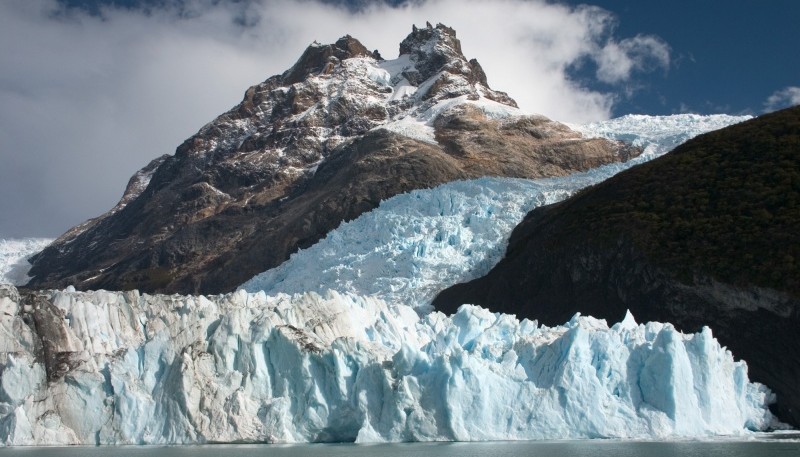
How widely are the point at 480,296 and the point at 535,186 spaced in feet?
64.0

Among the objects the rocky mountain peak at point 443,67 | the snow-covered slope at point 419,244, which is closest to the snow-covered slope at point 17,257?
the rocky mountain peak at point 443,67

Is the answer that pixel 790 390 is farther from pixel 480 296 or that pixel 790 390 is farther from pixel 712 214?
pixel 480 296

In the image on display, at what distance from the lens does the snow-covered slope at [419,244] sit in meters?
61.4

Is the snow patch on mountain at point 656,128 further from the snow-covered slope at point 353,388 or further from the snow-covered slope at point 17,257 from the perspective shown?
the snow-covered slope at point 17,257

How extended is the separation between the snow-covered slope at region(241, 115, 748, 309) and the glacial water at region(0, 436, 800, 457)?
29.5 meters

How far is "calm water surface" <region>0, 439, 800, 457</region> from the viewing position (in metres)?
25.9

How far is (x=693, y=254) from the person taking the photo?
42469mm

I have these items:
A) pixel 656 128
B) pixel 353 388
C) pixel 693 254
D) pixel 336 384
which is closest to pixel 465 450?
pixel 353 388

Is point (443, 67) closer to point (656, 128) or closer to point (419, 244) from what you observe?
point (656, 128)

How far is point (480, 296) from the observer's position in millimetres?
57125

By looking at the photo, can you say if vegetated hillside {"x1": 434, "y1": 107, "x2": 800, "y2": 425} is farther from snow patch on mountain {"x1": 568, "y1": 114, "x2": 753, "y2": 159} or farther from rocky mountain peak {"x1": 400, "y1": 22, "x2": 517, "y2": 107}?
rocky mountain peak {"x1": 400, "y1": 22, "x2": 517, "y2": 107}

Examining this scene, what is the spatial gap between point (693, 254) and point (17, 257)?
12112cm

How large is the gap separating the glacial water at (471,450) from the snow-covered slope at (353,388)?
64 cm

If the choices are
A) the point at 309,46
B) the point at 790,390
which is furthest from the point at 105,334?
the point at 309,46
